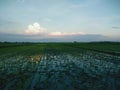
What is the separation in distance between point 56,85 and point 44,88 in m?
0.78

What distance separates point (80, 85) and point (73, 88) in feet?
2.06

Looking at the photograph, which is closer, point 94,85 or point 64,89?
point 64,89

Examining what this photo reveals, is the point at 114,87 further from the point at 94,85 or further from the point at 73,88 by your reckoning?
the point at 73,88

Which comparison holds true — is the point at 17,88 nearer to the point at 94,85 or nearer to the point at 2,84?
the point at 2,84

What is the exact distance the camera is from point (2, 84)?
8.61 metres

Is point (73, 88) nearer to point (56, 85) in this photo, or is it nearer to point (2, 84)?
point (56, 85)

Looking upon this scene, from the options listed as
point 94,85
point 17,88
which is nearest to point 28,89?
point 17,88

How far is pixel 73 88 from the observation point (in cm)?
780

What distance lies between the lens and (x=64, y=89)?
767 centimetres

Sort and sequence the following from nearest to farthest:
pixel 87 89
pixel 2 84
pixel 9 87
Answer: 1. pixel 87 89
2. pixel 9 87
3. pixel 2 84

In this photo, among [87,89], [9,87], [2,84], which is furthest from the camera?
[2,84]

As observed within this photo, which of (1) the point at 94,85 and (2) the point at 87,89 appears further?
(1) the point at 94,85

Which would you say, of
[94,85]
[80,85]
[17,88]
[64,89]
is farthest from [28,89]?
[94,85]

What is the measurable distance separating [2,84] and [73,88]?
3601 millimetres
